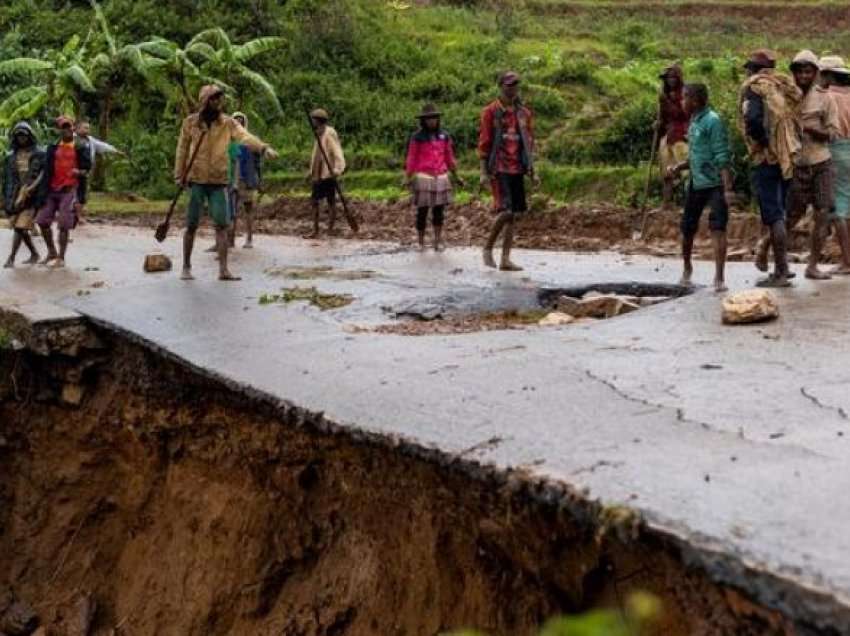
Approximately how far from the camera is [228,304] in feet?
31.3

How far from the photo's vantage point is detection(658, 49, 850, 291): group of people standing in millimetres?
8758

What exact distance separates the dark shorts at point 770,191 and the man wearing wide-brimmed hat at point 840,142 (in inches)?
32.5

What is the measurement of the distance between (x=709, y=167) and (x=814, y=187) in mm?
982

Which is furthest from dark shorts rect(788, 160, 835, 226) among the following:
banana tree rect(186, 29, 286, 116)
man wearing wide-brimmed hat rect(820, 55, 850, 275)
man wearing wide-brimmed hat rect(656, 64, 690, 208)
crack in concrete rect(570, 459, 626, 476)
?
banana tree rect(186, 29, 286, 116)

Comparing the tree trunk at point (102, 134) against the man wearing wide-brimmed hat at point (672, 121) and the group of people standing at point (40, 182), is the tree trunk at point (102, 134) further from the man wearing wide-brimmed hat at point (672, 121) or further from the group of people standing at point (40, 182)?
the man wearing wide-brimmed hat at point (672, 121)

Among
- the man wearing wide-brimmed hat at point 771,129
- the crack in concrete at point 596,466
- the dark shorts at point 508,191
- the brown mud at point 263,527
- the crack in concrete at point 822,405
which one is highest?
the man wearing wide-brimmed hat at point 771,129

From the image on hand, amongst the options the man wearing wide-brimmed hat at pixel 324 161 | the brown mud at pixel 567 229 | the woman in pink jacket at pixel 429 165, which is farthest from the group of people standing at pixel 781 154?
the man wearing wide-brimmed hat at pixel 324 161

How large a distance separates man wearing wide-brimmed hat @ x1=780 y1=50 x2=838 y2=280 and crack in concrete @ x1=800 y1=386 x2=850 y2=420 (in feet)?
11.6

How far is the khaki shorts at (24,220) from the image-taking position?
12914mm

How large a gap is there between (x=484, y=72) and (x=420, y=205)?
14.9 metres

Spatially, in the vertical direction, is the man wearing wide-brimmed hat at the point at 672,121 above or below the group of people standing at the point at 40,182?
above

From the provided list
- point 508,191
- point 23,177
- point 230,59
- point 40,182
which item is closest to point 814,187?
point 508,191

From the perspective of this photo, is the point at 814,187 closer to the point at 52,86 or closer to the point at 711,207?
the point at 711,207

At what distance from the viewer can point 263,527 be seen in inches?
263
